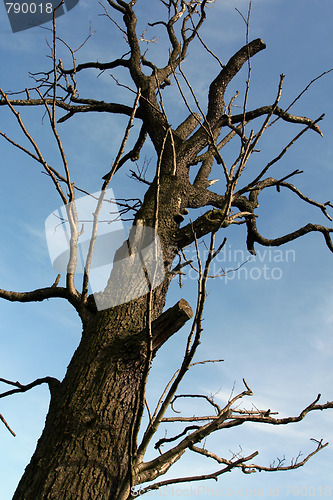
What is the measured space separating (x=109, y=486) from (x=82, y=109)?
303 cm

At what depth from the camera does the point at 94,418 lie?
1.56 m

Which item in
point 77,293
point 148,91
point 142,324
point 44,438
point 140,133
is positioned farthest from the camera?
point 140,133

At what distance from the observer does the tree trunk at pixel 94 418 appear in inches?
55.6

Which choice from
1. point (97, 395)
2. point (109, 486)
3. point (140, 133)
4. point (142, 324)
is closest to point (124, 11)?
point (140, 133)

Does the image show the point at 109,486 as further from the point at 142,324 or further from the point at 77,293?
the point at 77,293

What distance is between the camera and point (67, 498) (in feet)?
4.46

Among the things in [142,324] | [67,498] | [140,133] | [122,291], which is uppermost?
[140,133]

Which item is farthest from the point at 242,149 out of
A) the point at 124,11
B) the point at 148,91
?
the point at 124,11

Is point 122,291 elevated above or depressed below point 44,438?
above

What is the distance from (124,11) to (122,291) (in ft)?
10.8

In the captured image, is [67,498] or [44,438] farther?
[44,438]

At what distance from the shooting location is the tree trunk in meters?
1.41

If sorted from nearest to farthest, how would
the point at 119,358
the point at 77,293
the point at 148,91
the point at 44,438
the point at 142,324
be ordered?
the point at 44,438 < the point at 119,358 < the point at 142,324 < the point at 77,293 < the point at 148,91

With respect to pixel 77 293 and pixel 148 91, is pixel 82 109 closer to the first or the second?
pixel 148 91
